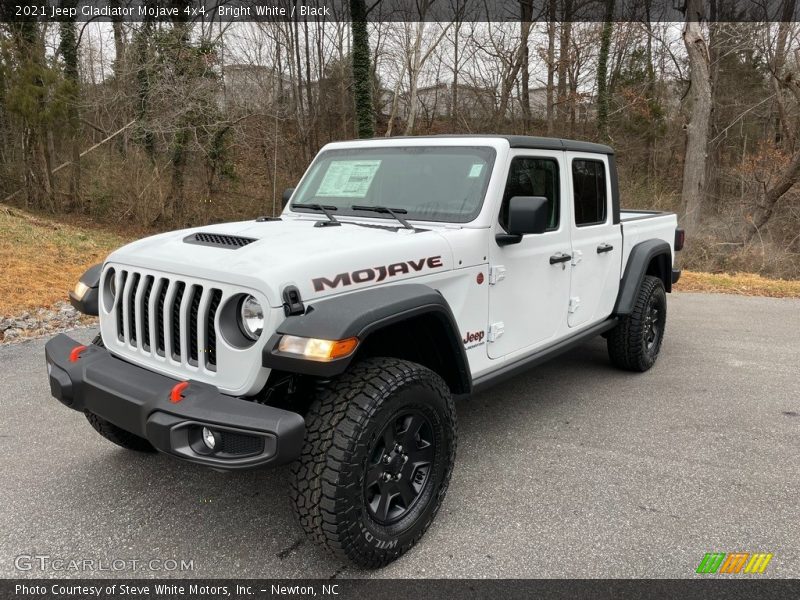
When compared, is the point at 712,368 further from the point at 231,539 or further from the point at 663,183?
the point at 663,183

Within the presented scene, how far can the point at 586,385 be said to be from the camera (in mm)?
4859

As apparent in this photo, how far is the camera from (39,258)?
30.7ft

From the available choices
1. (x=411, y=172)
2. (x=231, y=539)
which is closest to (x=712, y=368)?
(x=411, y=172)

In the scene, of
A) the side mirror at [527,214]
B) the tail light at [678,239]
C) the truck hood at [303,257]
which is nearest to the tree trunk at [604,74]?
the tail light at [678,239]

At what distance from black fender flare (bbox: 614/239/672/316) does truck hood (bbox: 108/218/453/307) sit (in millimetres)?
2285

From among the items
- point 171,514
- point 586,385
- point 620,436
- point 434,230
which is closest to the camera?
point 171,514

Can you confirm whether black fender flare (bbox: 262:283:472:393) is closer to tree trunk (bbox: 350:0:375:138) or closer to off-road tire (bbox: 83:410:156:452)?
off-road tire (bbox: 83:410:156:452)

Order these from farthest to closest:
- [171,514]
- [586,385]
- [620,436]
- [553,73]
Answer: [553,73], [586,385], [620,436], [171,514]

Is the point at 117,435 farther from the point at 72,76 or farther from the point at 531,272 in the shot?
the point at 72,76

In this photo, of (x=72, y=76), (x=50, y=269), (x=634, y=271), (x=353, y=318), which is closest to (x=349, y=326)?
(x=353, y=318)

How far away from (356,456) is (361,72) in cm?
1563

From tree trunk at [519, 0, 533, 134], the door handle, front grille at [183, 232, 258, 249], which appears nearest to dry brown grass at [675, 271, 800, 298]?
the door handle

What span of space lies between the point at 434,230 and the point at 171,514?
1.94 metres

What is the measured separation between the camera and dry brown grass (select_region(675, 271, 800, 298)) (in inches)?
355
